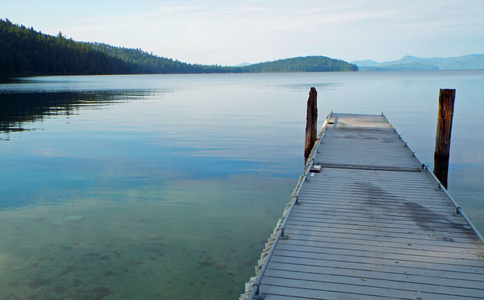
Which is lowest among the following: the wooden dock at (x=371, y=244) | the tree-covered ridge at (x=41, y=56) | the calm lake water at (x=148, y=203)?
the calm lake water at (x=148, y=203)

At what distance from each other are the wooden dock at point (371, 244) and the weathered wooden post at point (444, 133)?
2.34 meters

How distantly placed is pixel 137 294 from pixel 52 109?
120 ft

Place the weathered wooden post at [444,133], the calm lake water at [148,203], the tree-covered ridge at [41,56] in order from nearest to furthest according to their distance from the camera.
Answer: the calm lake water at [148,203] < the weathered wooden post at [444,133] < the tree-covered ridge at [41,56]

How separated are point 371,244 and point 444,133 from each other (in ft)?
27.1

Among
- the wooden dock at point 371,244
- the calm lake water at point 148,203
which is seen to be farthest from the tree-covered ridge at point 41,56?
the wooden dock at point 371,244

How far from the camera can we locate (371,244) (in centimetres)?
666

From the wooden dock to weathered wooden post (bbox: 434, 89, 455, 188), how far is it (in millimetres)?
2336

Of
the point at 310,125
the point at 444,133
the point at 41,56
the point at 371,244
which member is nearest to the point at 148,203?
the point at 371,244

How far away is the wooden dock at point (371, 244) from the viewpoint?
5363 mm

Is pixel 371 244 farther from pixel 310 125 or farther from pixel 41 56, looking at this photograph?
pixel 41 56

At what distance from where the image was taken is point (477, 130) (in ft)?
86.6

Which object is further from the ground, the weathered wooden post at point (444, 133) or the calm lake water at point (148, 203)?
the weathered wooden post at point (444, 133)

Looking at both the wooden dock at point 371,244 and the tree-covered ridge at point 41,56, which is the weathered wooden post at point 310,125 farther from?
the tree-covered ridge at point 41,56

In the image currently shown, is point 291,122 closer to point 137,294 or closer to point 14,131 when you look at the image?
point 14,131
